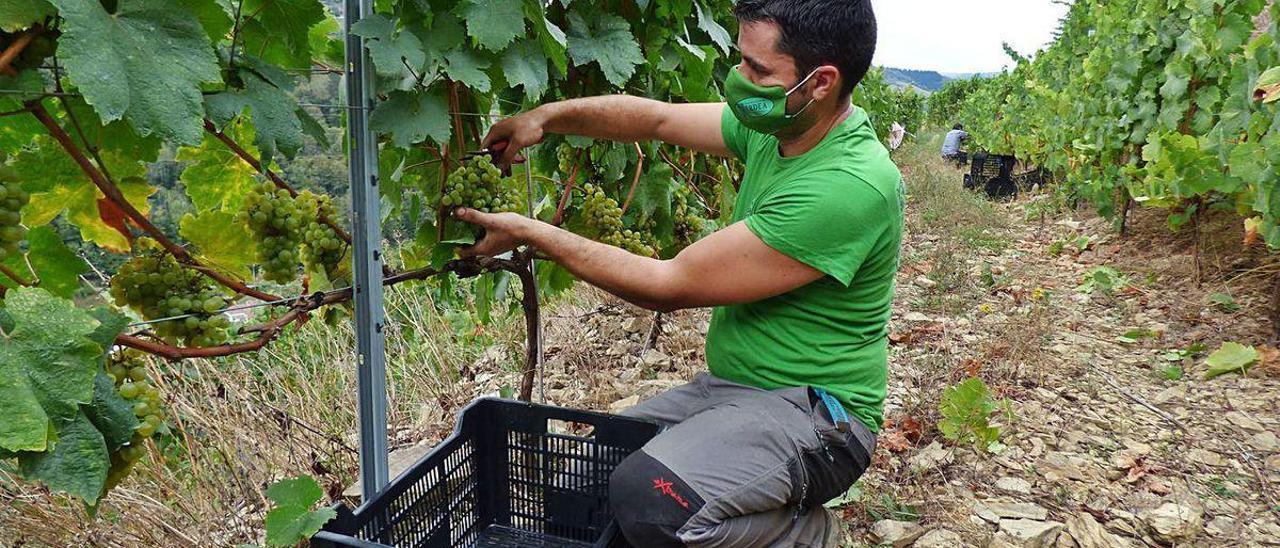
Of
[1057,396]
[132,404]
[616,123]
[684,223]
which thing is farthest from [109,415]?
[1057,396]

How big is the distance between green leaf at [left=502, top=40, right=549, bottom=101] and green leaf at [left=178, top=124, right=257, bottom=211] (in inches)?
24.6

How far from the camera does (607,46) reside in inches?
89.7

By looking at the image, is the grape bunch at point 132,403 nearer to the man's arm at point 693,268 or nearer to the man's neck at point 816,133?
the man's arm at point 693,268

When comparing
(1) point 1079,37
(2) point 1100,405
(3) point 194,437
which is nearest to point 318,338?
(3) point 194,437

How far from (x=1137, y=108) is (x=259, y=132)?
695cm

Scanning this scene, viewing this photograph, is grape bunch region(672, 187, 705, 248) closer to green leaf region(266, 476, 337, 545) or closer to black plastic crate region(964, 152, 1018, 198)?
green leaf region(266, 476, 337, 545)

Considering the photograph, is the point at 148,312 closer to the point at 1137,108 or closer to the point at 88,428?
the point at 88,428

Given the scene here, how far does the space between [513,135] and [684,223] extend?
1352 millimetres

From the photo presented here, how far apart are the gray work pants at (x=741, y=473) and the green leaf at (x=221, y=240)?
922mm

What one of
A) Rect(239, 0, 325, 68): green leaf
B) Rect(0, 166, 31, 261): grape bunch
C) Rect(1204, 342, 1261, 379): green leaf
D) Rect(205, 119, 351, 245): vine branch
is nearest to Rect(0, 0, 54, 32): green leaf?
Rect(0, 166, 31, 261): grape bunch

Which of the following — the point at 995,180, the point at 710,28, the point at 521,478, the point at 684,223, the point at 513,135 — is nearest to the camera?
the point at 513,135

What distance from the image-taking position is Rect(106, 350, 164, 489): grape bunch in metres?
1.38

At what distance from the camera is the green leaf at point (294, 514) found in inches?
65.8

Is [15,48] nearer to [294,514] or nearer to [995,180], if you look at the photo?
[294,514]
